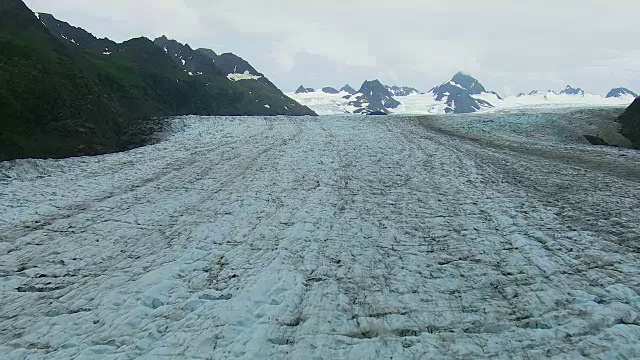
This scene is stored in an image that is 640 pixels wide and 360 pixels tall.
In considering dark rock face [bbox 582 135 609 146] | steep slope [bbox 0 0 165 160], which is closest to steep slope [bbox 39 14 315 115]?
steep slope [bbox 0 0 165 160]

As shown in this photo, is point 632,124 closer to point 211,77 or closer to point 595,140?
point 595,140

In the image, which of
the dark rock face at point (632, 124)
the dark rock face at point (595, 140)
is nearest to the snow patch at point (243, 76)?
the dark rock face at point (632, 124)

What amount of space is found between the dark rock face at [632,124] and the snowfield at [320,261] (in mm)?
8284

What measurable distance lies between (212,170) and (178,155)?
2575 mm

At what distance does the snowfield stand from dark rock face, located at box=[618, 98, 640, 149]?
27.2ft

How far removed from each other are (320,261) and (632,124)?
66.0ft

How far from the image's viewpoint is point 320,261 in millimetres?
6109

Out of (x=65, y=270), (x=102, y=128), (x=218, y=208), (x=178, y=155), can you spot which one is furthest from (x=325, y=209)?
(x=102, y=128)

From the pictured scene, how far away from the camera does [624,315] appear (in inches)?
174

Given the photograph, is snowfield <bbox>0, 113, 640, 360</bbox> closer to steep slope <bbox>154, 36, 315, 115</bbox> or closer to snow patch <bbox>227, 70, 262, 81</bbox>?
steep slope <bbox>154, 36, 315, 115</bbox>

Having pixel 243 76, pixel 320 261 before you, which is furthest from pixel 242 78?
pixel 320 261

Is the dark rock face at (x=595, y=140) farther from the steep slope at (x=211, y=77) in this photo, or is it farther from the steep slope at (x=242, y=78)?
the steep slope at (x=242, y=78)

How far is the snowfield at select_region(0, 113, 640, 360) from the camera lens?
14.3 feet

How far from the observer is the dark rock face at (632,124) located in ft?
58.7
